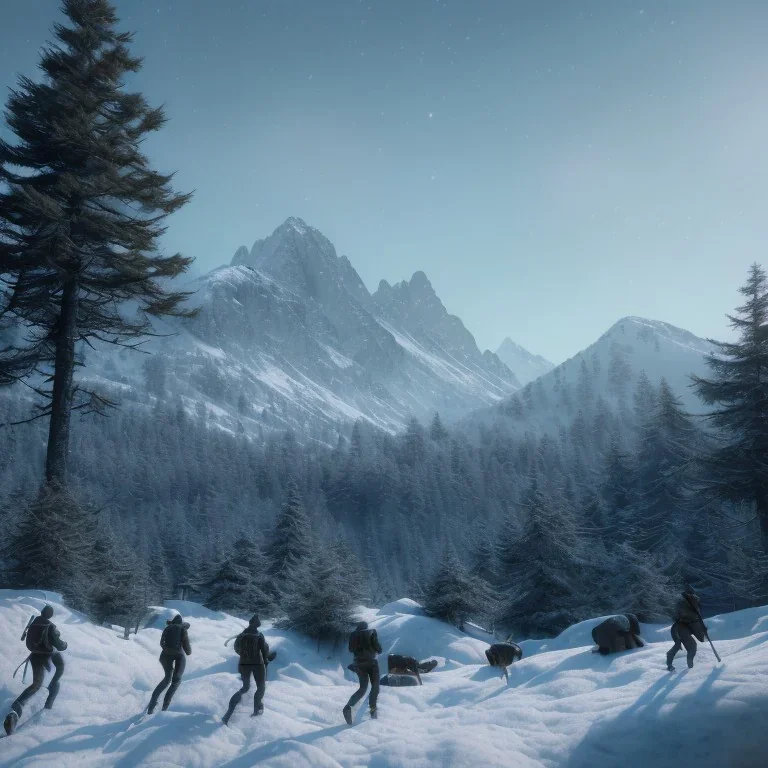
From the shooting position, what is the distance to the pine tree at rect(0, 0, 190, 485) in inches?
471

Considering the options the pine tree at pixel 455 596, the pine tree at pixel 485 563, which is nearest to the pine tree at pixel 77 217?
the pine tree at pixel 455 596

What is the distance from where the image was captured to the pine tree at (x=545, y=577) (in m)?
26.3

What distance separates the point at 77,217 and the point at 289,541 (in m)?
27.0

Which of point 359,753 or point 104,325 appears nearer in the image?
point 359,753

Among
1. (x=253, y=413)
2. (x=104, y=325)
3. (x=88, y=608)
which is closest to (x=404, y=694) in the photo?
(x=88, y=608)

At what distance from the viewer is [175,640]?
26.7 ft

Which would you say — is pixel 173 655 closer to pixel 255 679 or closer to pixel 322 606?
pixel 255 679

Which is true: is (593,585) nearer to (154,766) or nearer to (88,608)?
(88,608)

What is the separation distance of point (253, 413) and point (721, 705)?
7827 inches

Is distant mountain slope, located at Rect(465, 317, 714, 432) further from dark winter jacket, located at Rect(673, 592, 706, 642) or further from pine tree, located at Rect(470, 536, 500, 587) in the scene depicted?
dark winter jacket, located at Rect(673, 592, 706, 642)

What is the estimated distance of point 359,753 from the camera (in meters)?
6.79

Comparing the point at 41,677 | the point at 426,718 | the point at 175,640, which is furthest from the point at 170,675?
the point at 426,718

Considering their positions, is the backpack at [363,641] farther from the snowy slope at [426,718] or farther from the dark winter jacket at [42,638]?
the dark winter jacket at [42,638]

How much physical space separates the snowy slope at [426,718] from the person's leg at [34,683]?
0.74ft
